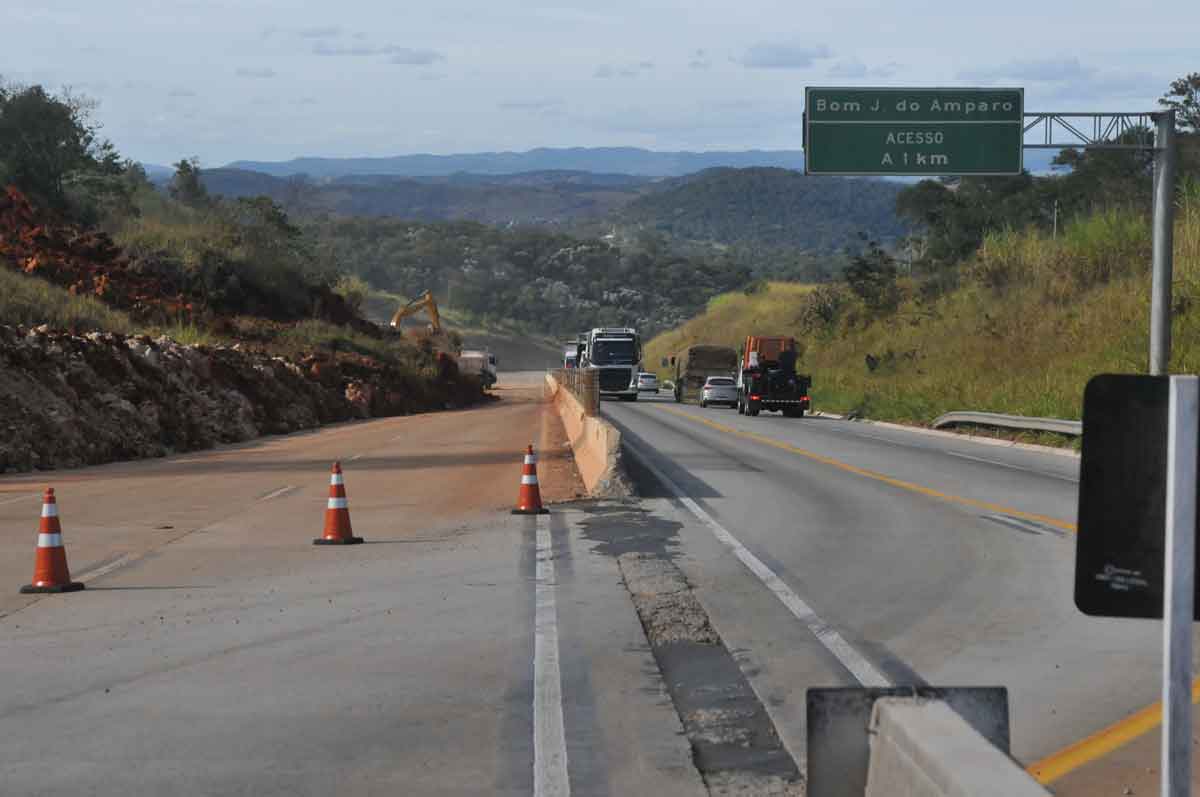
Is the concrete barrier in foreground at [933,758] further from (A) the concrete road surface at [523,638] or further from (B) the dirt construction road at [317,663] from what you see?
(B) the dirt construction road at [317,663]

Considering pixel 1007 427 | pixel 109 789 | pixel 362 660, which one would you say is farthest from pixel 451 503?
pixel 1007 427

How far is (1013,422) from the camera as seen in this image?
3384 cm

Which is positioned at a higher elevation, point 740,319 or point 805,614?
point 740,319

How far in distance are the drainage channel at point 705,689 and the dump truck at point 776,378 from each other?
126ft

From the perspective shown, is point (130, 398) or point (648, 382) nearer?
point (130, 398)

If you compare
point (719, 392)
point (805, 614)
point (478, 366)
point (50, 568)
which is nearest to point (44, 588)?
point (50, 568)

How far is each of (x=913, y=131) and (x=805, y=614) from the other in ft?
78.7

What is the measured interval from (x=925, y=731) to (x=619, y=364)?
229 ft

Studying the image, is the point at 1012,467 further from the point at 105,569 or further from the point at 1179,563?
the point at 1179,563

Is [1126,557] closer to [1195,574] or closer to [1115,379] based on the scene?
[1195,574]

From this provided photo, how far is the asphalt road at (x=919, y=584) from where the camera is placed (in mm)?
8711

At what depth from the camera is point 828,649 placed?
9727 mm

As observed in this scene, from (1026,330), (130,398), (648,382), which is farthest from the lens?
(648,382)

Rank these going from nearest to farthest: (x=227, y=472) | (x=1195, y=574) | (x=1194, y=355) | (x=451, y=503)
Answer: (x=1195, y=574)
(x=451, y=503)
(x=227, y=472)
(x=1194, y=355)
